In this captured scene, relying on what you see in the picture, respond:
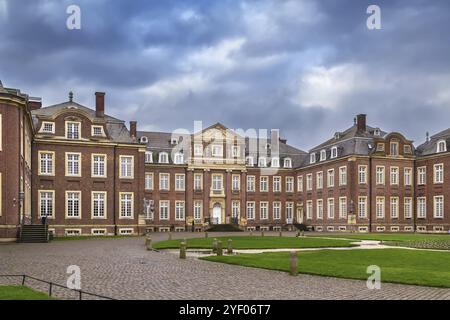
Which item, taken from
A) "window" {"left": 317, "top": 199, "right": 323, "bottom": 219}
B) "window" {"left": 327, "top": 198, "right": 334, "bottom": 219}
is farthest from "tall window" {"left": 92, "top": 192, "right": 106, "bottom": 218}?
"window" {"left": 317, "top": 199, "right": 323, "bottom": 219}

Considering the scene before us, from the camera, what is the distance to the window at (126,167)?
1843 inches

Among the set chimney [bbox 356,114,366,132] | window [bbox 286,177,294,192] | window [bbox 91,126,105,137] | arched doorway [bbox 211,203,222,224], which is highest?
chimney [bbox 356,114,366,132]

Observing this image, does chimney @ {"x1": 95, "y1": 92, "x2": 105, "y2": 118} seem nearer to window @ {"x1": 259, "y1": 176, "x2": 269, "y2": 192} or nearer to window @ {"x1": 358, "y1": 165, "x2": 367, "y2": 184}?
window @ {"x1": 259, "y1": 176, "x2": 269, "y2": 192}

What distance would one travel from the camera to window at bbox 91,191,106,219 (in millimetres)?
45562

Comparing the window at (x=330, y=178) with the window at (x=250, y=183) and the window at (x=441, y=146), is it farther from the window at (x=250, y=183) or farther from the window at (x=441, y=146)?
the window at (x=441, y=146)

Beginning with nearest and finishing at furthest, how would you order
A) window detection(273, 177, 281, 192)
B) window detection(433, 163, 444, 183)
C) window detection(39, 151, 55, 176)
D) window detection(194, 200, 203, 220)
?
1. window detection(39, 151, 55, 176)
2. window detection(433, 163, 444, 183)
3. window detection(194, 200, 203, 220)
4. window detection(273, 177, 281, 192)

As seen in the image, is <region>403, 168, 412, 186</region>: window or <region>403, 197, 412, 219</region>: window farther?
<region>403, 168, 412, 186</region>: window

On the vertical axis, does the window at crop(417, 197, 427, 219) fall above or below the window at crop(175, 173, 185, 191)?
below

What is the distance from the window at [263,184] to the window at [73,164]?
23.9m

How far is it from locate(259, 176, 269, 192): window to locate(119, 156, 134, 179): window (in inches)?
775

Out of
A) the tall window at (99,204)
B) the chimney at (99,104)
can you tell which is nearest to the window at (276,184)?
the chimney at (99,104)

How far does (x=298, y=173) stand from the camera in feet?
209
